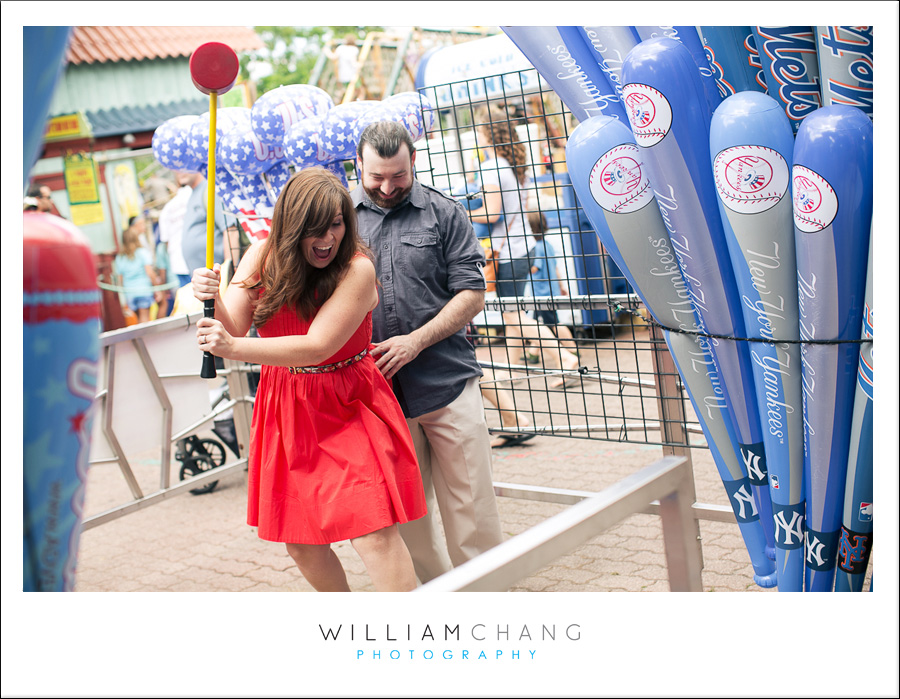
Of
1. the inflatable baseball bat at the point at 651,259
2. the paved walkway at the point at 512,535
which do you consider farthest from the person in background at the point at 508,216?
the inflatable baseball bat at the point at 651,259

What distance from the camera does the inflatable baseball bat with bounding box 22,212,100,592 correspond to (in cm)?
59

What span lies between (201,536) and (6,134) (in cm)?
283

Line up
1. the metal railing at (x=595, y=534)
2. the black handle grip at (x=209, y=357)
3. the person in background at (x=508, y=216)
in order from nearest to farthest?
1. the metal railing at (x=595, y=534)
2. the black handle grip at (x=209, y=357)
3. the person in background at (x=508, y=216)

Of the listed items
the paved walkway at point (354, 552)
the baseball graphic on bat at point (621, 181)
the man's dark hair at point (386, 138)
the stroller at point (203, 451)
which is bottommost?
the paved walkway at point (354, 552)

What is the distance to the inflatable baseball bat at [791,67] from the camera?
44.2 inches

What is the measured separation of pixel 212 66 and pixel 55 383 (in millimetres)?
961

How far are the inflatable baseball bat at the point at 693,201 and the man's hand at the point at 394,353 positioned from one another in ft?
2.76

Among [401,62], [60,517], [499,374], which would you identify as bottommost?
[499,374]

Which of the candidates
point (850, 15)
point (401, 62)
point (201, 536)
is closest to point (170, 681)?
point (850, 15)

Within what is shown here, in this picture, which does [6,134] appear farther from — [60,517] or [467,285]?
[467,285]

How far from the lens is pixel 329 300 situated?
5.32 feet

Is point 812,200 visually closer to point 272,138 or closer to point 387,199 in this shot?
point 387,199

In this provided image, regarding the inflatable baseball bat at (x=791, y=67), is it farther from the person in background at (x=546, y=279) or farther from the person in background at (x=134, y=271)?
the person in background at (x=134, y=271)

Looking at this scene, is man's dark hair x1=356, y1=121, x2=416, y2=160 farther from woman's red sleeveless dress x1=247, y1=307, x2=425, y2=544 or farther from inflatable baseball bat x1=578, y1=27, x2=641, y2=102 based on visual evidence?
inflatable baseball bat x1=578, y1=27, x2=641, y2=102
